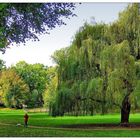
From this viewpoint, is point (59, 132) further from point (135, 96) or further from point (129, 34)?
point (129, 34)

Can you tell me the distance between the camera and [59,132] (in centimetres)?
1938

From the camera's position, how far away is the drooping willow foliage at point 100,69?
21.4 m

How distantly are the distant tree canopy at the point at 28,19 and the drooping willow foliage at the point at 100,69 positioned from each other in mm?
2162

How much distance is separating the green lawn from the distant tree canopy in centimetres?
321

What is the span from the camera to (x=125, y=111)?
22.2 metres

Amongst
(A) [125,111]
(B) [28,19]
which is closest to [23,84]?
(B) [28,19]

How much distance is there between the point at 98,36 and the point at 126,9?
1.68 m

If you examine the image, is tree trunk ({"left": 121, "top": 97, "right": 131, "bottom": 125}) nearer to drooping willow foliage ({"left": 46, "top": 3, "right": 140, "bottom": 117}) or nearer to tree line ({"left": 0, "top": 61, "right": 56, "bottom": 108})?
drooping willow foliage ({"left": 46, "top": 3, "right": 140, "bottom": 117})

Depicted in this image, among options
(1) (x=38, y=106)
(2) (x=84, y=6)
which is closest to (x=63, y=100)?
(1) (x=38, y=106)

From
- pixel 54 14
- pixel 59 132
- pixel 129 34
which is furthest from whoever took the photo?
pixel 129 34

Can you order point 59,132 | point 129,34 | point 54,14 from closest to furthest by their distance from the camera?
point 59,132 → point 54,14 → point 129,34

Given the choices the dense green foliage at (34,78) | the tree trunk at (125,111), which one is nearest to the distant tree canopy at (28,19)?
the dense green foliage at (34,78)

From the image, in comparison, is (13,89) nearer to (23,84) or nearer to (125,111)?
(23,84)

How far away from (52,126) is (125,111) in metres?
3.18
